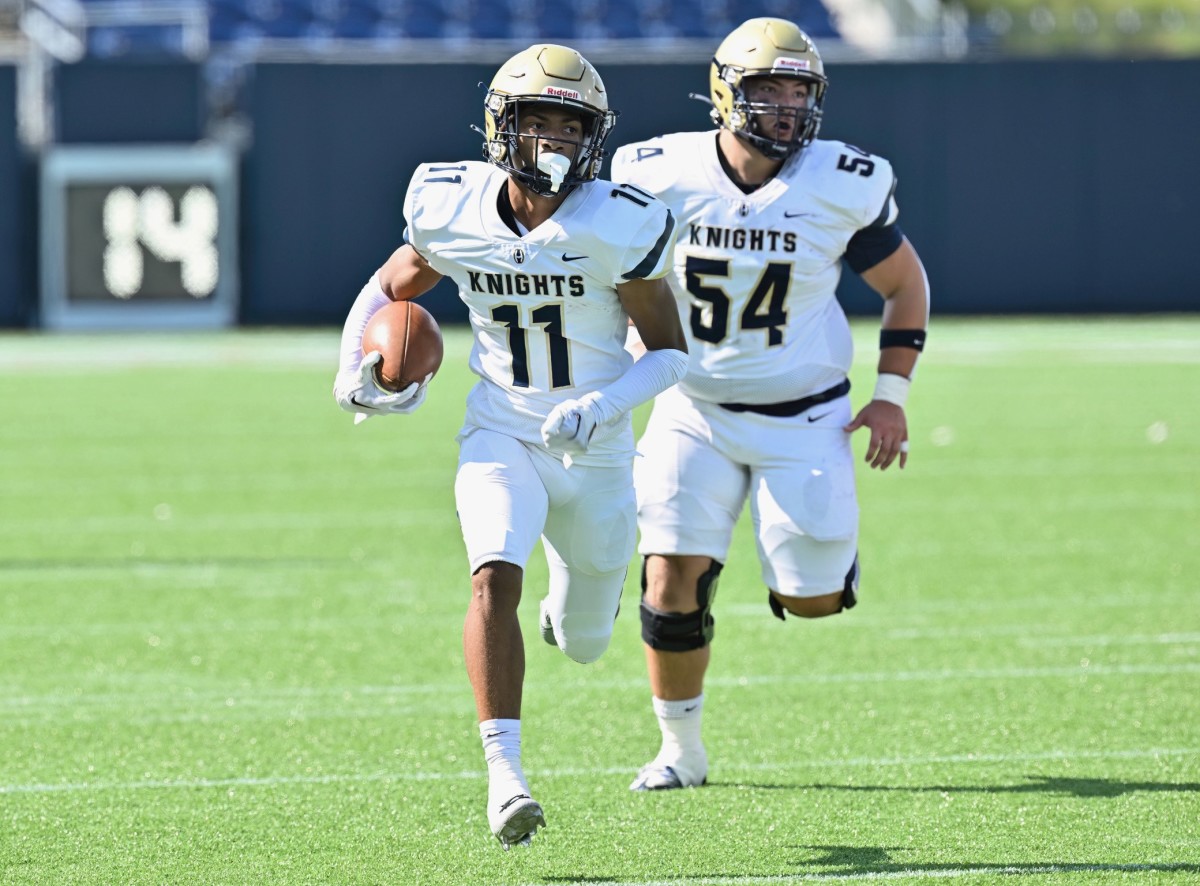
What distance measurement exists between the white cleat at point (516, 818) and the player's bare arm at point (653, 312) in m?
1.08

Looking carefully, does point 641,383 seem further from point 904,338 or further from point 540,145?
point 904,338

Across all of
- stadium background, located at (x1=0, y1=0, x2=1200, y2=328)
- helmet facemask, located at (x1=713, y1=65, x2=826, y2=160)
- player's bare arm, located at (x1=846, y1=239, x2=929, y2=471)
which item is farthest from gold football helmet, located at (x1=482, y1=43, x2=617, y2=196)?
stadium background, located at (x1=0, y1=0, x2=1200, y2=328)

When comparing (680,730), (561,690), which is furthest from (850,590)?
(561,690)

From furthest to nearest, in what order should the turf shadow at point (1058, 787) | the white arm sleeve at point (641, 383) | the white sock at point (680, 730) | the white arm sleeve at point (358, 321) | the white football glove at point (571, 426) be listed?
the white sock at point (680, 730) < the turf shadow at point (1058, 787) < the white arm sleeve at point (358, 321) < the white arm sleeve at point (641, 383) < the white football glove at point (571, 426)

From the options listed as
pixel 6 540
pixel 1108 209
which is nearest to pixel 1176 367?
pixel 1108 209

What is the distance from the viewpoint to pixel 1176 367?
13742mm

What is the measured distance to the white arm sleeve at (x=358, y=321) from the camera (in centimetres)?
402

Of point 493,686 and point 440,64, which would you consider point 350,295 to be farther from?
point 493,686

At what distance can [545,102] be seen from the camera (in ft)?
12.6

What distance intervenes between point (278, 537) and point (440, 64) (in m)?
9.98

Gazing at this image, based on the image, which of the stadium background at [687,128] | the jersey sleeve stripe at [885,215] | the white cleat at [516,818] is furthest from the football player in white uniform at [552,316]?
the stadium background at [687,128]

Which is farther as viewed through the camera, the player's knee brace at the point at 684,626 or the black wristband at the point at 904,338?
the black wristband at the point at 904,338

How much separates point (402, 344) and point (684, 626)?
1.01 m

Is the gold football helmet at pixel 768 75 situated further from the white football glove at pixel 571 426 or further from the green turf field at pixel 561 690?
the green turf field at pixel 561 690
